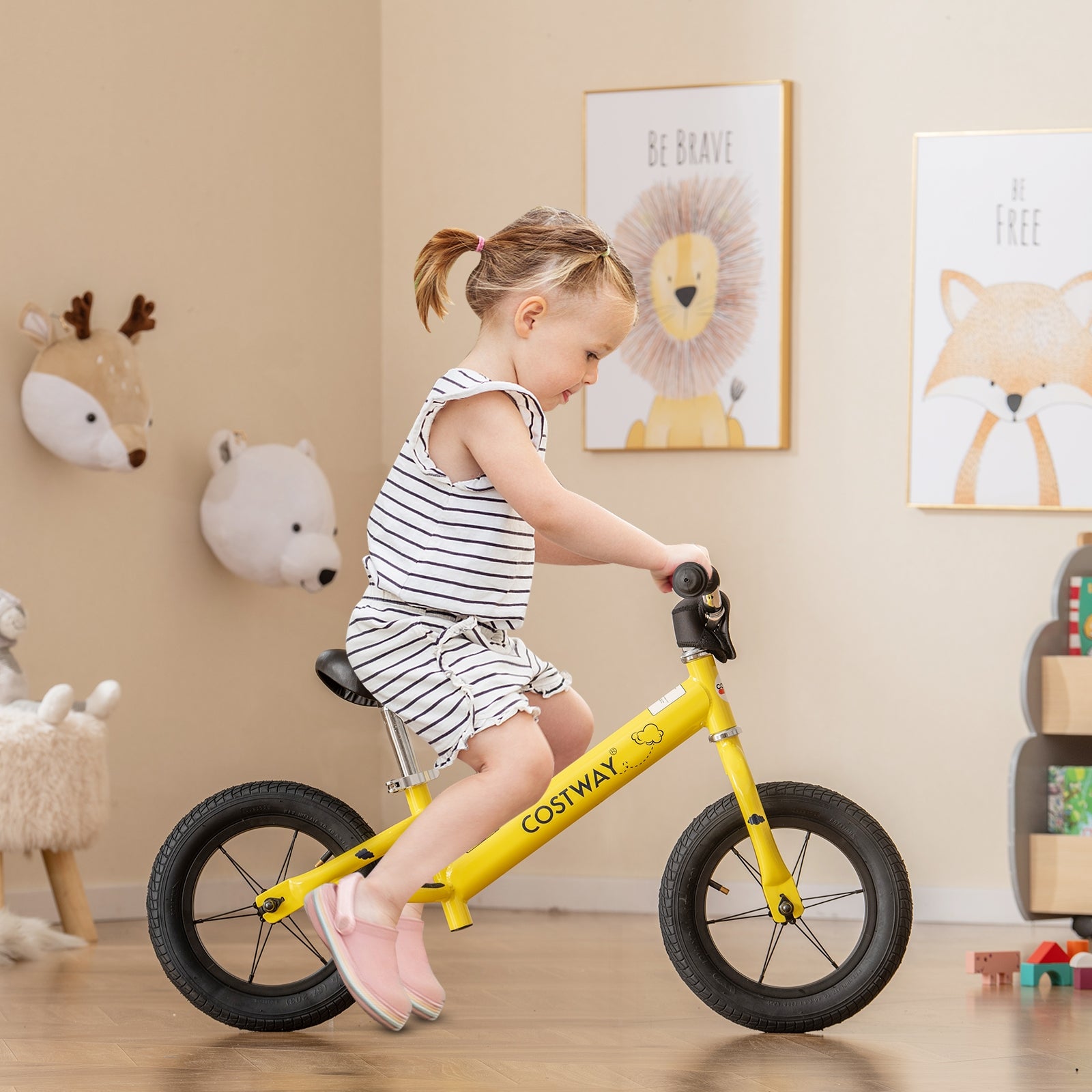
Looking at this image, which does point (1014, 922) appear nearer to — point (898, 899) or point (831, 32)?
point (898, 899)

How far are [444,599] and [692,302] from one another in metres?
1.47

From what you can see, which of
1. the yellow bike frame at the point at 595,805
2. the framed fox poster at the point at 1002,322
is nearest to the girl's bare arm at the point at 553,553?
the yellow bike frame at the point at 595,805

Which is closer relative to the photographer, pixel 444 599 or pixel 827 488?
pixel 444 599

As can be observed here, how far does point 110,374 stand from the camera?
7.93 ft

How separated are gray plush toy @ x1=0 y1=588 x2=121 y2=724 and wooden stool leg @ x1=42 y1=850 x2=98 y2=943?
254mm

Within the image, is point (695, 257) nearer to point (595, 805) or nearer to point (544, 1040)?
point (595, 805)

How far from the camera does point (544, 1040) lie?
180cm

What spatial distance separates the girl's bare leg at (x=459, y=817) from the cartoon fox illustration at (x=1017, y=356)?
153cm

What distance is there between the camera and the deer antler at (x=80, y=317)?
2.42 meters

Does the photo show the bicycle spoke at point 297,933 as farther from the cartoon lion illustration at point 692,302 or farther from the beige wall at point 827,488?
the cartoon lion illustration at point 692,302

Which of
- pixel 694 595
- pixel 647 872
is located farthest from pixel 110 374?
pixel 647 872

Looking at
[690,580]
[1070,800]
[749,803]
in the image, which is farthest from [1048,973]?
[690,580]

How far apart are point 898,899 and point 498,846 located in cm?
48

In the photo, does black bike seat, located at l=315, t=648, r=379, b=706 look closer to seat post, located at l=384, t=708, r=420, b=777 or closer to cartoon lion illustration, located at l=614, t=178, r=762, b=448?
seat post, located at l=384, t=708, r=420, b=777
